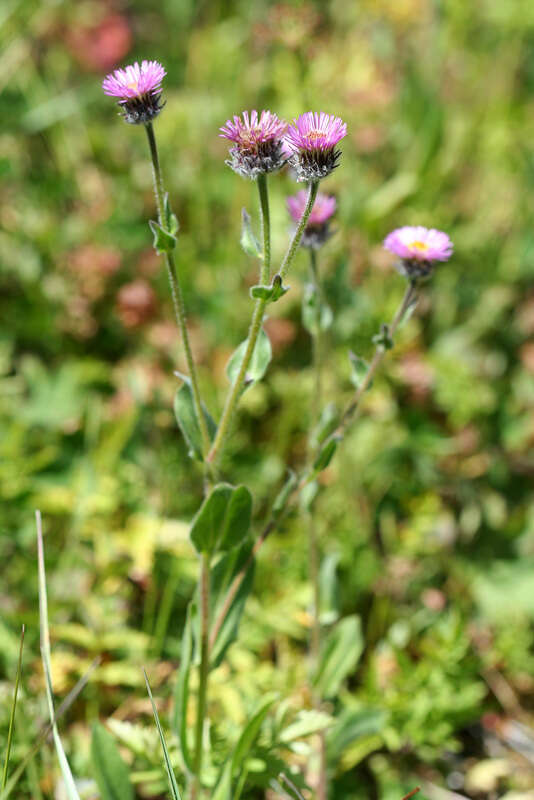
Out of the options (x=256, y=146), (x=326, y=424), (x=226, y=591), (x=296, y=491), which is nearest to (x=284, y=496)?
(x=296, y=491)

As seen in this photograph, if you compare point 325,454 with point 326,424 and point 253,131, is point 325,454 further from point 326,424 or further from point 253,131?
point 253,131

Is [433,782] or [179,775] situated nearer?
[179,775]

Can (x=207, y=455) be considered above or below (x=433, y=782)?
above

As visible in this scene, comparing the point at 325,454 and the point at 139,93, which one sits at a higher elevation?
the point at 139,93

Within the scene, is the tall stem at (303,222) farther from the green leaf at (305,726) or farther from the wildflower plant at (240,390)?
the green leaf at (305,726)

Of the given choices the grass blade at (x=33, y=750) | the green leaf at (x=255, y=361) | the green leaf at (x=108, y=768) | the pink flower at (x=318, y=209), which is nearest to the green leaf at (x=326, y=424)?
the green leaf at (x=255, y=361)

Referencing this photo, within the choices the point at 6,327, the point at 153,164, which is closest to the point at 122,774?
the point at 153,164

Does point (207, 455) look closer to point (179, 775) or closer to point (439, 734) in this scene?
point (179, 775)
